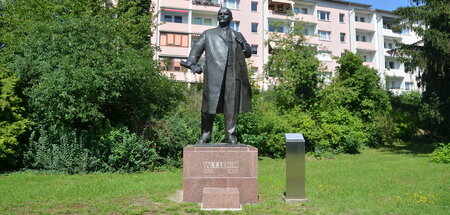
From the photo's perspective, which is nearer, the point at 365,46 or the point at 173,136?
the point at 173,136

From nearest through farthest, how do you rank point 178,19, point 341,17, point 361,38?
point 178,19 → point 341,17 → point 361,38

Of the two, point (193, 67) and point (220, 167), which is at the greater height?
point (193, 67)

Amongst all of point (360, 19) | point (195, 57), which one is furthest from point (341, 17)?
point (195, 57)

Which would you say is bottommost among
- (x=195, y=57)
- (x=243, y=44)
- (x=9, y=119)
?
(x=9, y=119)

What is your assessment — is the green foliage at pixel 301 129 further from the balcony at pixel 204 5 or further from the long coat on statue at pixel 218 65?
the balcony at pixel 204 5

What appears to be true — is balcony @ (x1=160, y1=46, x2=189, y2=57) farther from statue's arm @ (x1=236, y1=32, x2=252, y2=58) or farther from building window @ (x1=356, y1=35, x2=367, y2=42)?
statue's arm @ (x1=236, y1=32, x2=252, y2=58)

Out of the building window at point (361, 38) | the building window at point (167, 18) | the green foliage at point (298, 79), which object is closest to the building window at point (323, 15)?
the building window at point (361, 38)

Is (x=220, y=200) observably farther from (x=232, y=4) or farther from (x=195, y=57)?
(x=232, y=4)

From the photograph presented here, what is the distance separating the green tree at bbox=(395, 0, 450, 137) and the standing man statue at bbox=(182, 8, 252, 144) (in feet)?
44.8

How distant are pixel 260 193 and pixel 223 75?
2.90 metres

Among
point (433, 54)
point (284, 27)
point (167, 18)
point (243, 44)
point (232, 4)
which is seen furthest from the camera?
point (284, 27)

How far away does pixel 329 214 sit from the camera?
19.1ft

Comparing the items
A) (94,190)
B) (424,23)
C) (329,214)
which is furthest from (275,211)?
(424,23)

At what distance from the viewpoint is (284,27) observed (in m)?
37.2
